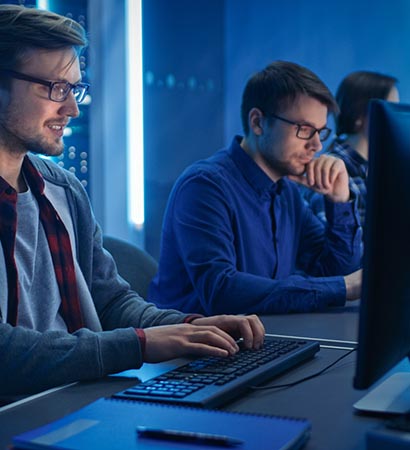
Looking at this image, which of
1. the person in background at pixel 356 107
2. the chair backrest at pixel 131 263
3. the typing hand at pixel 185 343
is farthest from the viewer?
the person in background at pixel 356 107

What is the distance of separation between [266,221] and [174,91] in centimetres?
152

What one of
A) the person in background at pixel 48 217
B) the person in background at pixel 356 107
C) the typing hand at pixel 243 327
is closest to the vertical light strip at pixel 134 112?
the person in background at pixel 356 107

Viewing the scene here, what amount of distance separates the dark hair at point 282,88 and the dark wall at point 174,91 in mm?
1156

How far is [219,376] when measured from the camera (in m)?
1.10

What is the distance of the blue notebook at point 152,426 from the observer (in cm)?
81

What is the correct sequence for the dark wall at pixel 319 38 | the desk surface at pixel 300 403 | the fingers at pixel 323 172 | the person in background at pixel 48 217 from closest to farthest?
the desk surface at pixel 300 403
the person in background at pixel 48 217
the fingers at pixel 323 172
the dark wall at pixel 319 38

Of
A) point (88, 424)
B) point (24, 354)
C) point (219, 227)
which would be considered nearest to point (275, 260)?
point (219, 227)

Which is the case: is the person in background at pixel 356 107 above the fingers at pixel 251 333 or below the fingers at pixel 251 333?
above

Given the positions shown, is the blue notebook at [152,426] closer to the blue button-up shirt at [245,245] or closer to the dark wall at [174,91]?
the blue button-up shirt at [245,245]

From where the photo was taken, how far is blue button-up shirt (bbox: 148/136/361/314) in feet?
6.20

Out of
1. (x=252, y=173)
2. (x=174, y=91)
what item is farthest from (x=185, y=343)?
(x=174, y=91)

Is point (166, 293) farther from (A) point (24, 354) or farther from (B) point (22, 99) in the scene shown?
(A) point (24, 354)

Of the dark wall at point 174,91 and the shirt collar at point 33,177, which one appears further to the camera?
the dark wall at point 174,91

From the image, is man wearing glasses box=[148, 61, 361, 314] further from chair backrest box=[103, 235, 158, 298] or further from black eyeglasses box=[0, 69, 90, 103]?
black eyeglasses box=[0, 69, 90, 103]
